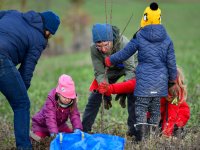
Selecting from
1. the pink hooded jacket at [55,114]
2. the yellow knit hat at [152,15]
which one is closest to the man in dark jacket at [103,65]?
the yellow knit hat at [152,15]

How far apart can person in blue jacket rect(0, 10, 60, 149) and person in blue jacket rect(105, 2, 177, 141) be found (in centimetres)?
91

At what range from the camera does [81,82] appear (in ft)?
46.8

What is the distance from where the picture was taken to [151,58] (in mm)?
6648

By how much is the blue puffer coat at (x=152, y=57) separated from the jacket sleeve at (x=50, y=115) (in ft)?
3.43

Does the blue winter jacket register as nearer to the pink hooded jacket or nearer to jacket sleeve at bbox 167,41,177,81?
the pink hooded jacket

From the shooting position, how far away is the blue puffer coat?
262 inches

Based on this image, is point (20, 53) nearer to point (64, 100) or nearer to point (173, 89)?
point (64, 100)

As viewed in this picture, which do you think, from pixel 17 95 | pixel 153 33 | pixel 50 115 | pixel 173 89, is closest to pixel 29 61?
pixel 17 95

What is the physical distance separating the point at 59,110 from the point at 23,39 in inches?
52.2

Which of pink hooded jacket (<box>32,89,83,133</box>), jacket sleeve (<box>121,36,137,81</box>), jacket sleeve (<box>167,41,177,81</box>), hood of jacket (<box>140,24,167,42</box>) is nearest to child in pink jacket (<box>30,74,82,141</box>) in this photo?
pink hooded jacket (<box>32,89,83,133</box>)

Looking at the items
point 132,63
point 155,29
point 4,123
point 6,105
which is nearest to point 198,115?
point 132,63

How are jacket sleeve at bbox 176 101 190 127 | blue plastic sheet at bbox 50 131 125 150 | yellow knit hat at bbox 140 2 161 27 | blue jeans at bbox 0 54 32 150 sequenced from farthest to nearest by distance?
jacket sleeve at bbox 176 101 190 127, yellow knit hat at bbox 140 2 161 27, blue jeans at bbox 0 54 32 150, blue plastic sheet at bbox 50 131 125 150

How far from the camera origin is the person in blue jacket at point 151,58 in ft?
21.8

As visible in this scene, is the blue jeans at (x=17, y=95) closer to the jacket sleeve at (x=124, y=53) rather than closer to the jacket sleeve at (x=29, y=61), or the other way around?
the jacket sleeve at (x=29, y=61)
